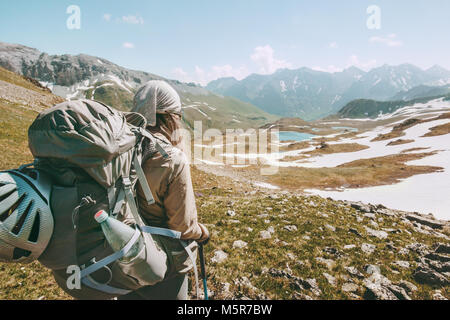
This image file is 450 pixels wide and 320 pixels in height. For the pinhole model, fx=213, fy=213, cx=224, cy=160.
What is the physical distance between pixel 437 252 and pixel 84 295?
12.4 metres

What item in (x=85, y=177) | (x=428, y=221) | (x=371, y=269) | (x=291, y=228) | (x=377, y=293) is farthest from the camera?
(x=428, y=221)

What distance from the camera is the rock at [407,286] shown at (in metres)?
6.55

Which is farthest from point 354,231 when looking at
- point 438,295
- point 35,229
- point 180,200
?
point 35,229

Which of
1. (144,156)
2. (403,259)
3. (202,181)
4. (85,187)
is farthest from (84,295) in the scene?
(202,181)

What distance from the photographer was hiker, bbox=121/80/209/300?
2.95 metres

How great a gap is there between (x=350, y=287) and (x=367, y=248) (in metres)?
3.53

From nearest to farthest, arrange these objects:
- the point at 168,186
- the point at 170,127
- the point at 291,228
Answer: the point at 168,186 → the point at 170,127 → the point at 291,228

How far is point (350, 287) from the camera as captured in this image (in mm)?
6676

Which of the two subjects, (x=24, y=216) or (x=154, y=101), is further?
Answer: (x=154, y=101)

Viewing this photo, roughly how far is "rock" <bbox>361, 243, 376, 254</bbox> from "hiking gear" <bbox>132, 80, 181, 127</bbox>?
9.97 m

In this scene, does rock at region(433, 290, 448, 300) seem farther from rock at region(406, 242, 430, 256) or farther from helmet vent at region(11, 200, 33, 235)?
helmet vent at region(11, 200, 33, 235)

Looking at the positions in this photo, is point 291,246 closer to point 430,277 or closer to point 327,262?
point 327,262

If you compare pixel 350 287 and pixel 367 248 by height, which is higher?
pixel 350 287

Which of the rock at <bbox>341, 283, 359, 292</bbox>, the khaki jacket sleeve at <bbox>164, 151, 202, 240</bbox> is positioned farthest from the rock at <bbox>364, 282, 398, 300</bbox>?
the khaki jacket sleeve at <bbox>164, 151, 202, 240</bbox>
